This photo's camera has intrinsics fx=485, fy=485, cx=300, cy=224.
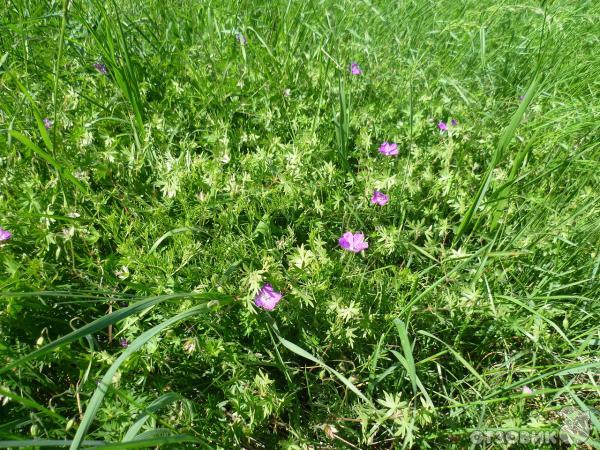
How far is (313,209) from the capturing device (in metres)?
1.83

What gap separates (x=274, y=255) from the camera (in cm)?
169

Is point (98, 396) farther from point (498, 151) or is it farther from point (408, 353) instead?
point (498, 151)

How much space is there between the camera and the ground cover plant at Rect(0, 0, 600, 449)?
143 centimetres

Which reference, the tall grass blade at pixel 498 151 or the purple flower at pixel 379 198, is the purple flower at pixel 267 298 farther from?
the tall grass blade at pixel 498 151

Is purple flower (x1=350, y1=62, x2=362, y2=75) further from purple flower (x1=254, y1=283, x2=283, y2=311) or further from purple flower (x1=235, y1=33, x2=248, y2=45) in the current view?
purple flower (x1=254, y1=283, x2=283, y2=311)

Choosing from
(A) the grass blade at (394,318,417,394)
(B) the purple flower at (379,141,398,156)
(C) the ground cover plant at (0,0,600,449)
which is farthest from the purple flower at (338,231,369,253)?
(B) the purple flower at (379,141,398,156)

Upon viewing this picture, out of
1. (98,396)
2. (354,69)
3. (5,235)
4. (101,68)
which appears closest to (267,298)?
(98,396)

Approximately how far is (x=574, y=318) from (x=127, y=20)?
248 cm

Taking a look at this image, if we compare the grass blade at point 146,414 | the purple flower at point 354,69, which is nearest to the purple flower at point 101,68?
the purple flower at point 354,69

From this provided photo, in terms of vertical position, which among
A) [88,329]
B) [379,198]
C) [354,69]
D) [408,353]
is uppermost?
[354,69]

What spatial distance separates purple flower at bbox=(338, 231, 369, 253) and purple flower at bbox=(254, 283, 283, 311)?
340 millimetres

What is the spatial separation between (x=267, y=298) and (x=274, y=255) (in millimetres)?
205

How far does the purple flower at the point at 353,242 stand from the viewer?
173cm

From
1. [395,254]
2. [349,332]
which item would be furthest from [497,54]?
[349,332]
